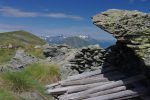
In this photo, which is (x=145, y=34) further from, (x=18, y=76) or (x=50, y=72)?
(x=50, y=72)

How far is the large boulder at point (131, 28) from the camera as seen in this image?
13.9 m

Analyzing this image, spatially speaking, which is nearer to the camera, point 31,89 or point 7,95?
point 7,95

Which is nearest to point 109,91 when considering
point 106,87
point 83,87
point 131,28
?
point 106,87

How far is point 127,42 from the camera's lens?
48.1 ft

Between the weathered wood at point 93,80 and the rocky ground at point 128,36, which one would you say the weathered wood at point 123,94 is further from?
the weathered wood at point 93,80

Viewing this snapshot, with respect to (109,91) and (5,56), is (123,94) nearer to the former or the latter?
(109,91)

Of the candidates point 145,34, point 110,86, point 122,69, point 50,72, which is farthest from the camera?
point 50,72

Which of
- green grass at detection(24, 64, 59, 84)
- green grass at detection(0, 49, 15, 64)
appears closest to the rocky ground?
green grass at detection(24, 64, 59, 84)

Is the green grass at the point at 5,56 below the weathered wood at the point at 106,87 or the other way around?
the other way around

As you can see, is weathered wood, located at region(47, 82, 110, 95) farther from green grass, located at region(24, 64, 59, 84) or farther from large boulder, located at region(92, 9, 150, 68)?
green grass, located at region(24, 64, 59, 84)

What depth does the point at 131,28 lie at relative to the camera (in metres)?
14.8

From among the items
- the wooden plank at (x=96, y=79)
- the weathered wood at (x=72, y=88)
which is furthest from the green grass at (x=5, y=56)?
the wooden plank at (x=96, y=79)

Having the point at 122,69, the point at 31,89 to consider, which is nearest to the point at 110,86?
the point at 122,69

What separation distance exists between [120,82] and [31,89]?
385 centimetres
